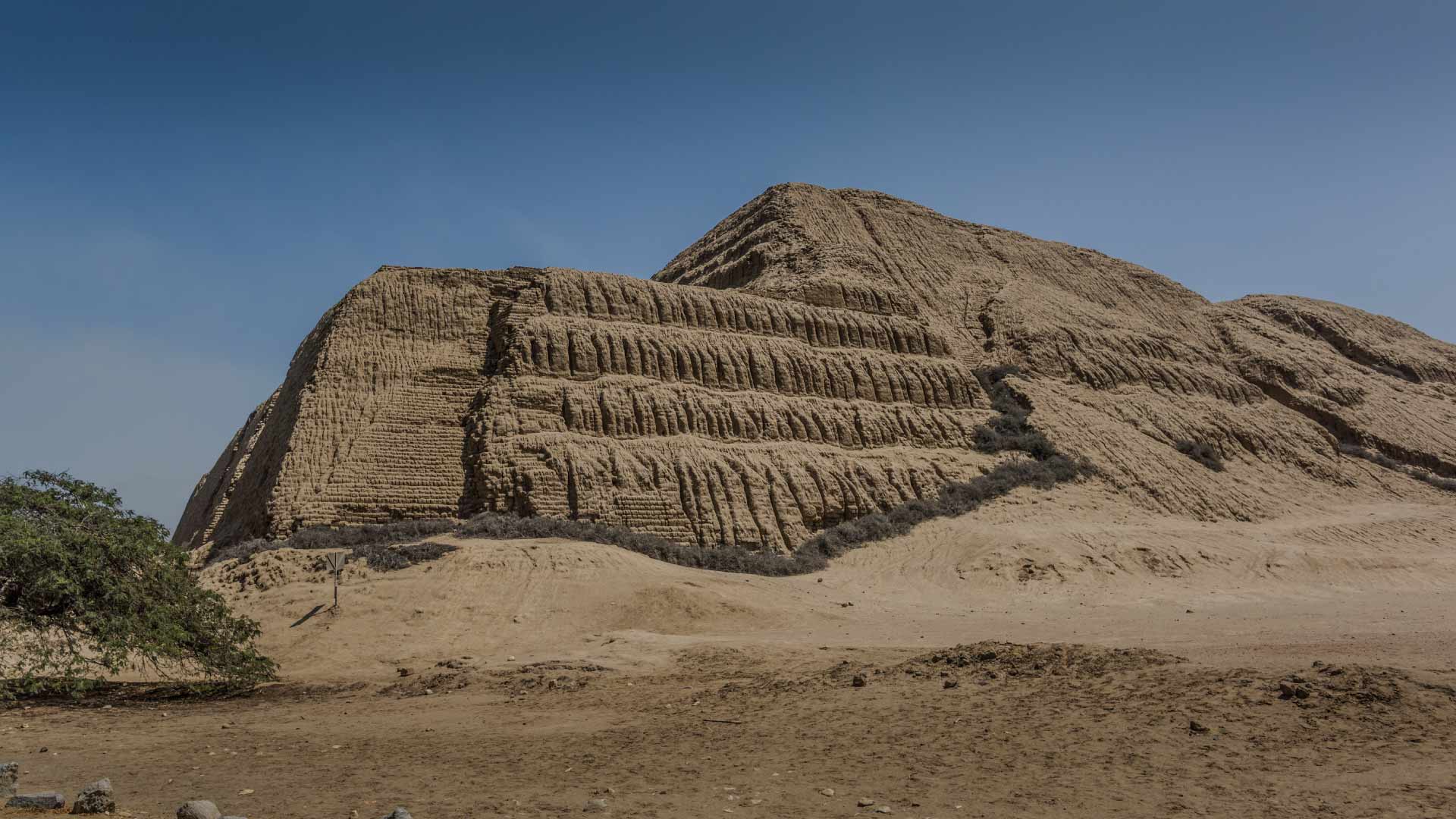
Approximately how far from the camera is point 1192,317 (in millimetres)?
46438

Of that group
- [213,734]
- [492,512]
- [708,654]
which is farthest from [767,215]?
[213,734]

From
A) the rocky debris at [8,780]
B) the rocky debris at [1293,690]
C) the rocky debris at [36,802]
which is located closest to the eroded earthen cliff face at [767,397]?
the rocky debris at [8,780]

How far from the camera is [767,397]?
2786cm

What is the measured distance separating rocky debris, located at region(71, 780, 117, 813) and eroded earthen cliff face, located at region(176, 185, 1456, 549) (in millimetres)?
15560

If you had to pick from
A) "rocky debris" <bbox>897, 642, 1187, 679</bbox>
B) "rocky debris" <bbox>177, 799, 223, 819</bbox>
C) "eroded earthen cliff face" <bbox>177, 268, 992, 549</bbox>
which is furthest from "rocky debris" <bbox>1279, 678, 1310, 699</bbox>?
"eroded earthen cliff face" <bbox>177, 268, 992, 549</bbox>

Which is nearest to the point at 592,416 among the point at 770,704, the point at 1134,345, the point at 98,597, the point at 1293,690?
the point at 98,597

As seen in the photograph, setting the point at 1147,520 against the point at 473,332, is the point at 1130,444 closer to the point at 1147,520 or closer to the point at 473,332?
the point at 1147,520

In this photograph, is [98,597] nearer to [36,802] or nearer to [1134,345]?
[36,802]

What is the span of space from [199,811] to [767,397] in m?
22.9

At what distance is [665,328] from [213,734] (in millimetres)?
20294

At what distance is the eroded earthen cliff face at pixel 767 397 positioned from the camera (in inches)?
899

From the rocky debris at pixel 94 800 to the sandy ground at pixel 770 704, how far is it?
1.75 feet

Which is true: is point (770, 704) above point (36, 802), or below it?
below

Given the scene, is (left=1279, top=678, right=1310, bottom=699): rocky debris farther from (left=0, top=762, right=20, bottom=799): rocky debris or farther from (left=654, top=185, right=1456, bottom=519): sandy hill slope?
(left=654, top=185, right=1456, bottom=519): sandy hill slope
